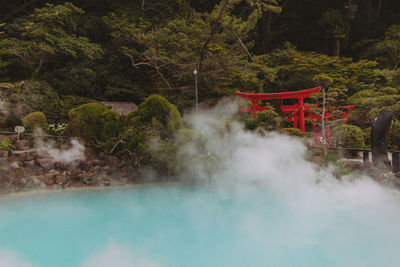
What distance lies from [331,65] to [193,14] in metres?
8.50

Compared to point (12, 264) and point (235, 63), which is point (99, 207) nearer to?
point (12, 264)

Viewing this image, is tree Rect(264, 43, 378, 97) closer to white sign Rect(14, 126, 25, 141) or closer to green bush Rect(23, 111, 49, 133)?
green bush Rect(23, 111, 49, 133)

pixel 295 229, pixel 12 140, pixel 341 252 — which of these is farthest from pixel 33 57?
pixel 341 252

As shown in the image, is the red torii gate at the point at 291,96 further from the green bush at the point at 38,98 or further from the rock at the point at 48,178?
the rock at the point at 48,178

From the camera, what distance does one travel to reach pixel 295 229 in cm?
576

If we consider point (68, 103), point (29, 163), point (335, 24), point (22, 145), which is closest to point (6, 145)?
point (22, 145)

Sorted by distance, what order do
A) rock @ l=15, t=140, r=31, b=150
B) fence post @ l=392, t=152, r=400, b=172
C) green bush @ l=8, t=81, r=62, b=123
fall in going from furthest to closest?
green bush @ l=8, t=81, r=62, b=123 → rock @ l=15, t=140, r=31, b=150 → fence post @ l=392, t=152, r=400, b=172

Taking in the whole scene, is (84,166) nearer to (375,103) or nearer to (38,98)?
(38,98)

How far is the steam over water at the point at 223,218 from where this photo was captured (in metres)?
4.84

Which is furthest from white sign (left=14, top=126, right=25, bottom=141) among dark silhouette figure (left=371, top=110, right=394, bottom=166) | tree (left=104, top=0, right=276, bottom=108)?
dark silhouette figure (left=371, top=110, right=394, bottom=166)

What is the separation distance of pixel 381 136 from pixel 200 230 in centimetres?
562

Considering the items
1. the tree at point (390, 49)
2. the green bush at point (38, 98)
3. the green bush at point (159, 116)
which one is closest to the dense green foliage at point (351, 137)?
the green bush at point (159, 116)

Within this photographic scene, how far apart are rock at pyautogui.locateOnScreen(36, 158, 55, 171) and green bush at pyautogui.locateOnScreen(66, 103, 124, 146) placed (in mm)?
1224

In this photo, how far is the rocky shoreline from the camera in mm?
8656
